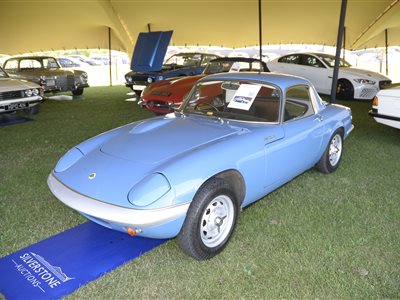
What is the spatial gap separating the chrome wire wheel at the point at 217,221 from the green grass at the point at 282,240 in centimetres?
15

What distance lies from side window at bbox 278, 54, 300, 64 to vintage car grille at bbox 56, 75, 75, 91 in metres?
7.19

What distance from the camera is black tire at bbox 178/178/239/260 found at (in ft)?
8.13

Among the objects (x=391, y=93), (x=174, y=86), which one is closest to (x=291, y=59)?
(x=174, y=86)

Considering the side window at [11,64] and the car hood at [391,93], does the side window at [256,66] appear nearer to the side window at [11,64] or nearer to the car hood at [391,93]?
the car hood at [391,93]

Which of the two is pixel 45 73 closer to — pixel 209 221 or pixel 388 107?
pixel 388 107

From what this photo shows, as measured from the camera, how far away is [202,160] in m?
2.58

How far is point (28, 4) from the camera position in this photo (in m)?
11.3

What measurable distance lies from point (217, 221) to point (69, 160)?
Answer: 1382 millimetres

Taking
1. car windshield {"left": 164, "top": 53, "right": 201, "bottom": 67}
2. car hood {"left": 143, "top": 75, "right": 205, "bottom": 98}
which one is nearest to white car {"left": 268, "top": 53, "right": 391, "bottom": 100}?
car windshield {"left": 164, "top": 53, "right": 201, "bottom": 67}

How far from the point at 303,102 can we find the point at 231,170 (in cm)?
165

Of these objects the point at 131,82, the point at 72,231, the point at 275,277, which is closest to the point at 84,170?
the point at 72,231

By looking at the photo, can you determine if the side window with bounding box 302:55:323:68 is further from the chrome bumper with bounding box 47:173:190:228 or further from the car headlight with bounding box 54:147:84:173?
the chrome bumper with bounding box 47:173:190:228

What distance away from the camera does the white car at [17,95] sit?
23.5 ft

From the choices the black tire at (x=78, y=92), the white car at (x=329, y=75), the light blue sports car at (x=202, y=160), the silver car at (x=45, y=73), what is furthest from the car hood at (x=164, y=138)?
the black tire at (x=78, y=92)
